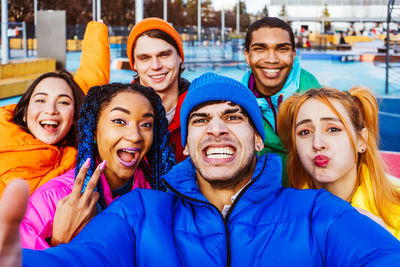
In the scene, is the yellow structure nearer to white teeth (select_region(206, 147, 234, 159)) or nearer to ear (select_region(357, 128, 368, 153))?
white teeth (select_region(206, 147, 234, 159))

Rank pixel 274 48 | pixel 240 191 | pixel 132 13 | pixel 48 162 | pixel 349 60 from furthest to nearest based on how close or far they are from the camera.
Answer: pixel 132 13, pixel 349 60, pixel 274 48, pixel 48 162, pixel 240 191

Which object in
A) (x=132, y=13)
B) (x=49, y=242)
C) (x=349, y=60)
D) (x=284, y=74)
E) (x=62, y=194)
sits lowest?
(x=49, y=242)

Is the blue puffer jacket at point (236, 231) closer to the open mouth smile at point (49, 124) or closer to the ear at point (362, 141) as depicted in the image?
the ear at point (362, 141)

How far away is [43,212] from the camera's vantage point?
258 cm

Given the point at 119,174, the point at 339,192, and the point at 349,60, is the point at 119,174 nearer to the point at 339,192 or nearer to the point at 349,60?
the point at 339,192

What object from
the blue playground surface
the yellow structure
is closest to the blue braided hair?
the blue playground surface

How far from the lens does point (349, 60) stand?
29016mm

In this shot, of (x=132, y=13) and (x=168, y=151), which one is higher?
(x=132, y=13)

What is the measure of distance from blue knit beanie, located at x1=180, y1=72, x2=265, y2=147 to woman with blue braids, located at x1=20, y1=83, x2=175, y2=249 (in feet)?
1.10

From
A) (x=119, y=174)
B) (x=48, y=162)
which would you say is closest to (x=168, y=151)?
(x=119, y=174)

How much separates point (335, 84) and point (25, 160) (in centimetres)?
1646

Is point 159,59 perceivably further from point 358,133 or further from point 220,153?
point 358,133

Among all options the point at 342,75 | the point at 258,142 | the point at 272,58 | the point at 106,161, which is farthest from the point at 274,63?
the point at 342,75

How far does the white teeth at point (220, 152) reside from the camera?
2.61 meters
